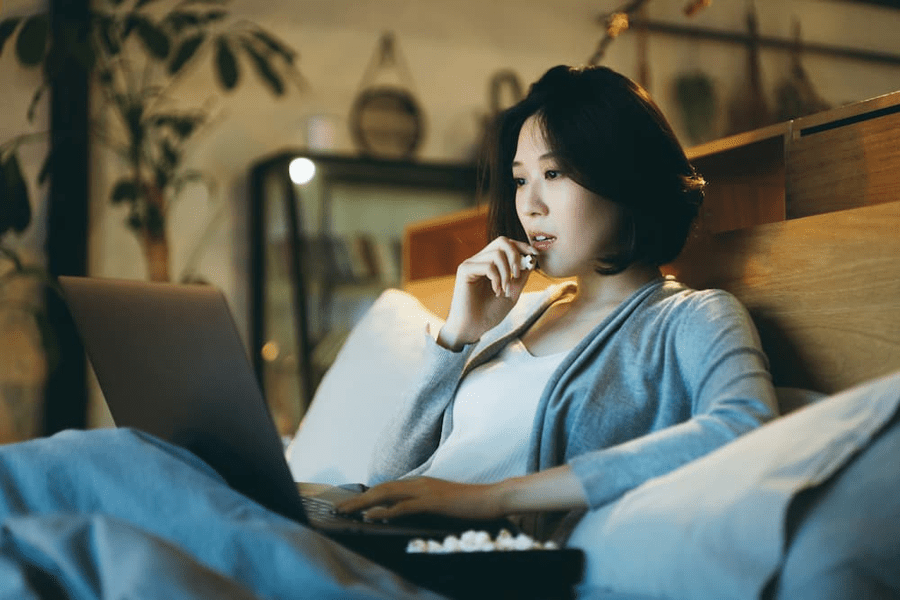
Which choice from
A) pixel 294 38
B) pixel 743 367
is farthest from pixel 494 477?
pixel 294 38

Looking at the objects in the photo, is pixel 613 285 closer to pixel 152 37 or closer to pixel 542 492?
pixel 542 492

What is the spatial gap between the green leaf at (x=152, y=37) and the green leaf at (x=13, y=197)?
0.51m

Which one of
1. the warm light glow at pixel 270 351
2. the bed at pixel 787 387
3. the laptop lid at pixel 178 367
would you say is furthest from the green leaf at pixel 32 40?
the laptop lid at pixel 178 367

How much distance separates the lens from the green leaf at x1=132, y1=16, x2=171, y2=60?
2992mm

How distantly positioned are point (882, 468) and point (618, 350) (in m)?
0.53

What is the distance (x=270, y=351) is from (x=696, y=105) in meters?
2.15

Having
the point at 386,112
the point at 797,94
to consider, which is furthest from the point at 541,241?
the point at 797,94

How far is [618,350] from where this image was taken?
1.32 m

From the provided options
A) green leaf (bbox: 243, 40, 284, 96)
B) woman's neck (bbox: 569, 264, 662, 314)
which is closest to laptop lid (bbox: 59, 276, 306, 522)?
woman's neck (bbox: 569, 264, 662, 314)

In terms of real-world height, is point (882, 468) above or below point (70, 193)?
below

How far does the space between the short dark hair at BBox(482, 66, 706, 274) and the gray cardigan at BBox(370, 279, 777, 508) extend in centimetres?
7

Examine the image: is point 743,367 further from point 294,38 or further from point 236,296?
point 294,38

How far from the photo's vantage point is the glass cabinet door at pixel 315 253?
136 inches

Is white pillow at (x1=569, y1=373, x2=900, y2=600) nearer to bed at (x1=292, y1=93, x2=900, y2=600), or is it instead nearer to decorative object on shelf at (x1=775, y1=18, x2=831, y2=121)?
bed at (x1=292, y1=93, x2=900, y2=600)
